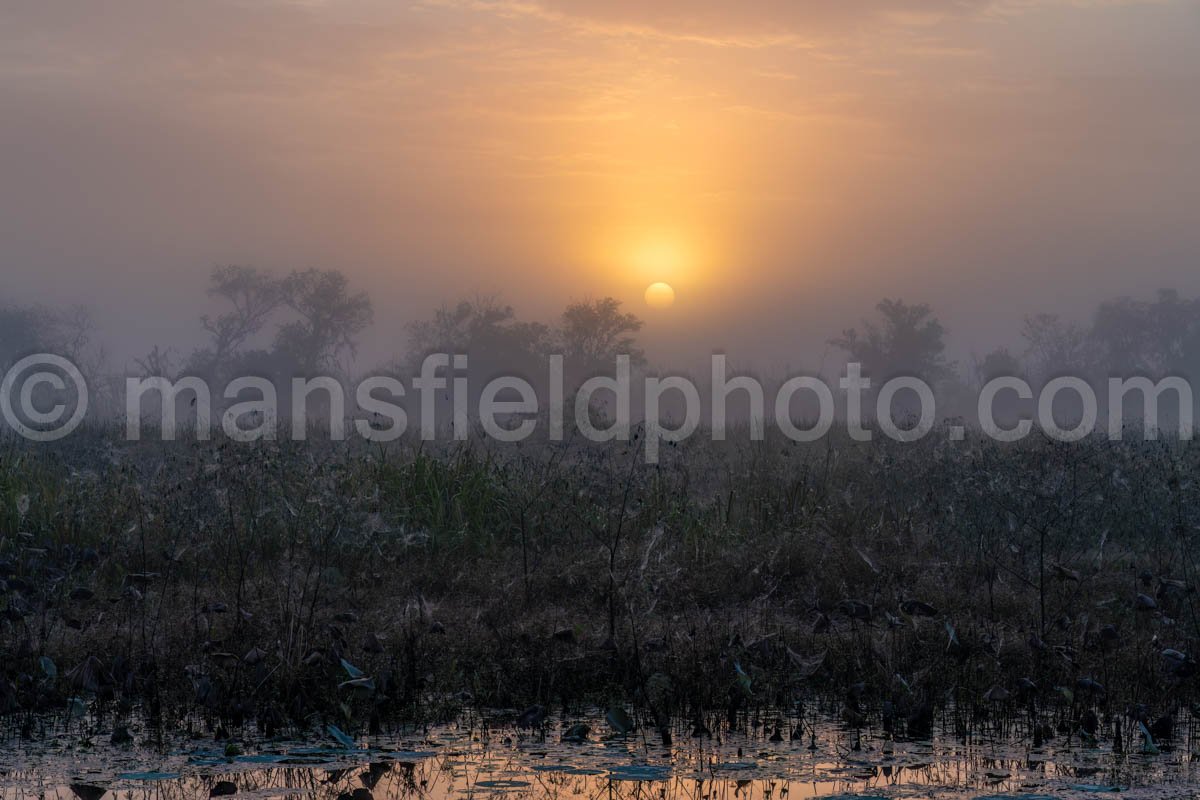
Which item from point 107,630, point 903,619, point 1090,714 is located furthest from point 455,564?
point 1090,714

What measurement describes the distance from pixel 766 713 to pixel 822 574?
338cm

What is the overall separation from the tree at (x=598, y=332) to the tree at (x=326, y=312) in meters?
22.1

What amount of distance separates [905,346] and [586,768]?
2816 inches

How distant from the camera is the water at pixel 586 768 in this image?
538cm

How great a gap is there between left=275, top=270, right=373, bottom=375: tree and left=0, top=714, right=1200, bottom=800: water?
7537cm

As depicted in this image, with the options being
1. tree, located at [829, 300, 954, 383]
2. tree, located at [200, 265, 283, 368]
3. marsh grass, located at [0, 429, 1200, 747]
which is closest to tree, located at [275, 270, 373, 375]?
tree, located at [200, 265, 283, 368]

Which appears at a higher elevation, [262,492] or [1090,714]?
[262,492]

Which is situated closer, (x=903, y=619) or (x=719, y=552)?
(x=903, y=619)

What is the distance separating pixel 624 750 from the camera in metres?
6.09

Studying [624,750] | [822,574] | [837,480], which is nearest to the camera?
[624,750]

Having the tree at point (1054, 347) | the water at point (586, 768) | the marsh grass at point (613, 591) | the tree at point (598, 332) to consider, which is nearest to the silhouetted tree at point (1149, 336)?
the tree at point (1054, 347)

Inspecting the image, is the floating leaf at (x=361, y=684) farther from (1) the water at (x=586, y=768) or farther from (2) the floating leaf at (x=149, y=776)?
(2) the floating leaf at (x=149, y=776)

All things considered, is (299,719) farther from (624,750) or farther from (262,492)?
(262,492)

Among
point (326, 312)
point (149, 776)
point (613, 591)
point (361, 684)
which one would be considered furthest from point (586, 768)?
point (326, 312)
